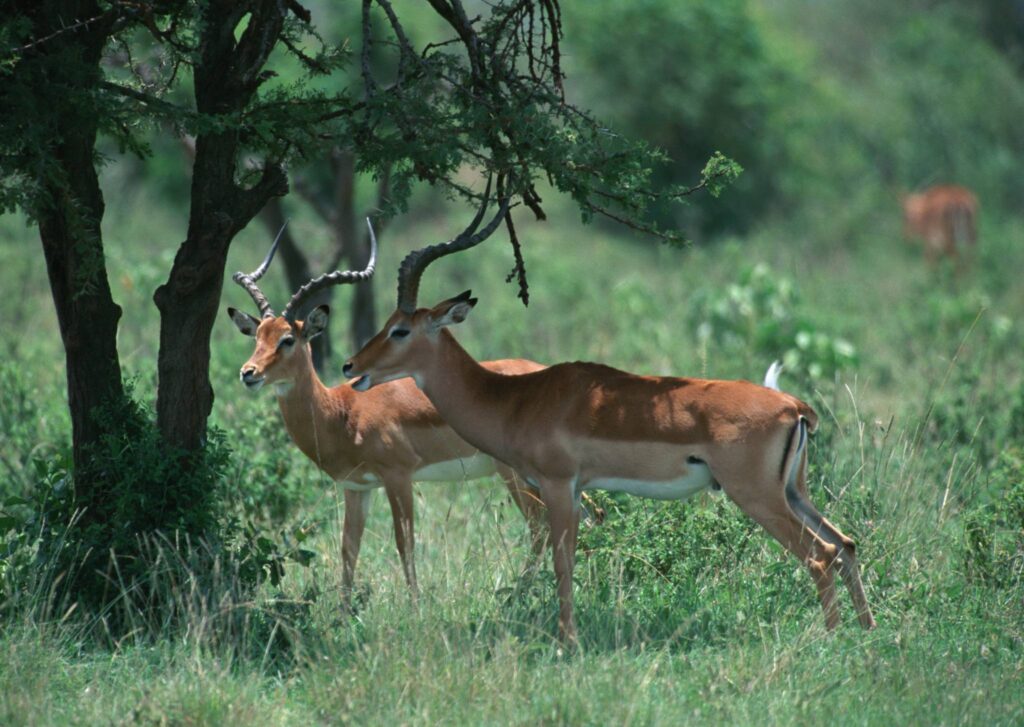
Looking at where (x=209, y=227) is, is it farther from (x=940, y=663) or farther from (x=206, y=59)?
(x=940, y=663)

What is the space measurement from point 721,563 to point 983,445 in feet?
8.56

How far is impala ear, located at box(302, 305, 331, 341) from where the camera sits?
6.44m

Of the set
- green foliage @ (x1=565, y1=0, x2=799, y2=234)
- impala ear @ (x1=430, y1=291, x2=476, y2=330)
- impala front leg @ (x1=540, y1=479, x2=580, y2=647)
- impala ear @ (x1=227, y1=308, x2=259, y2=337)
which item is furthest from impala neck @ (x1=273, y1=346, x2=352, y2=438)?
green foliage @ (x1=565, y1=0, x2=799, y2=234)

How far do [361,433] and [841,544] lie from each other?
96.9 inches

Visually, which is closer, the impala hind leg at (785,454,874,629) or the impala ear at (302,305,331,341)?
the impala hind leg at (785,454,874,629)

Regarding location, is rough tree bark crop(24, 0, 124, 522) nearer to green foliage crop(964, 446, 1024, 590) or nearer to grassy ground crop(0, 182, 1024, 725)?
grassy ground crop(0, 182, 1024, 725)

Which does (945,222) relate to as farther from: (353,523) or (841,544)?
(841,544)

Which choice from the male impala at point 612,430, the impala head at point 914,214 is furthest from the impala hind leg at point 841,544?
the impala head at point 914,214

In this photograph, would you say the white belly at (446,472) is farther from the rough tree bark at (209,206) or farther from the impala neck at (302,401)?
the rough tree bark at (209,206)

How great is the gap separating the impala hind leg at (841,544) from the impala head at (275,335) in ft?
7.15

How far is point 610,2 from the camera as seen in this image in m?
20.4

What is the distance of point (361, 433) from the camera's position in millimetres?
6754

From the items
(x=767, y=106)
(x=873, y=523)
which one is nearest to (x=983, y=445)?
(x=873, y=523)

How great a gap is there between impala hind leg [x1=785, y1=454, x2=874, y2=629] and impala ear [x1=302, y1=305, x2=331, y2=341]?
7.59 ft
